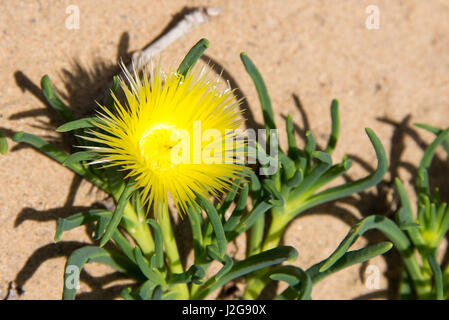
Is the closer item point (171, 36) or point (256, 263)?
point (256, 263)

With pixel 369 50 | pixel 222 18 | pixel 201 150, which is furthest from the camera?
pixel 369 50

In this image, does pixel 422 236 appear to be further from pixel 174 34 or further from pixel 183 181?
pixel 174 34

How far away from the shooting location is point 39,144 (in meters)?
1.05

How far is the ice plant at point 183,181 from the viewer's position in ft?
3.20

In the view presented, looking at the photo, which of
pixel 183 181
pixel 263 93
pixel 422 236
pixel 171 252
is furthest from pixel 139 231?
pixel 422 236

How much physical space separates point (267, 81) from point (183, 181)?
1.73 feet

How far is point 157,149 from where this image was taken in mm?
1005

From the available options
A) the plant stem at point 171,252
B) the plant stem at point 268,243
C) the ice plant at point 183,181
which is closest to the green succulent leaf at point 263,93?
the ice plant at point 183,181

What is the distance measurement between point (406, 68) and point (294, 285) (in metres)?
0.81

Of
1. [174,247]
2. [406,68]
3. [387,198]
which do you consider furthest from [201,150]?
[406,68]

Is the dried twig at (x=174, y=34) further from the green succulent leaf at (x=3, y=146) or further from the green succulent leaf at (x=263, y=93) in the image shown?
the green succulent leaf at (x=3, y=146)

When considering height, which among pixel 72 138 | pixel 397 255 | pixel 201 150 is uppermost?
pixel 72 138

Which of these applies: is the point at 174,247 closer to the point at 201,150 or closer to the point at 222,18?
the point at 201,150
